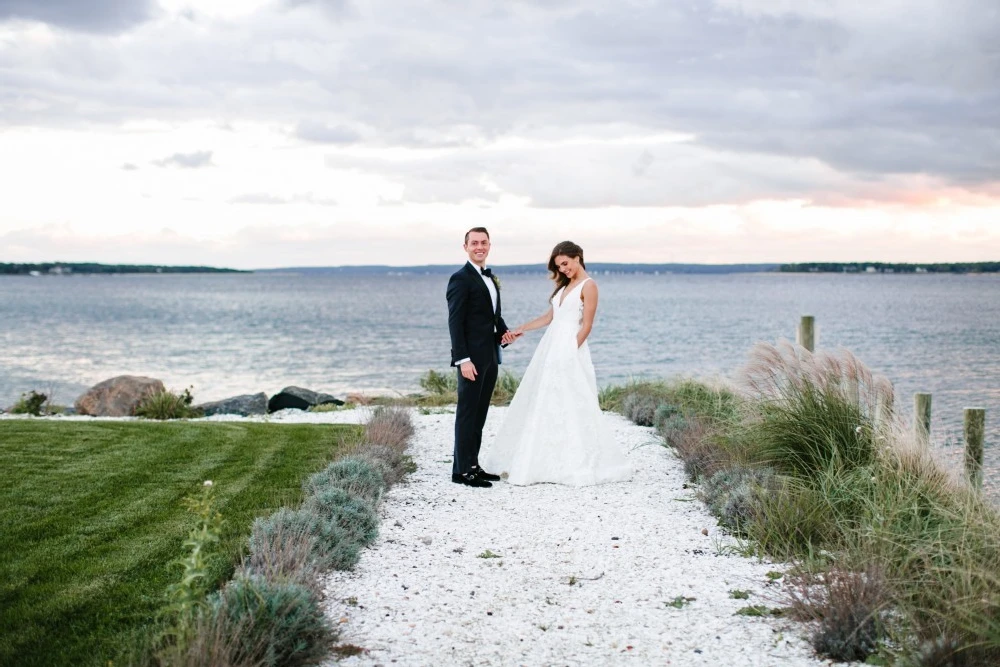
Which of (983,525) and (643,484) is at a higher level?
(983,525)

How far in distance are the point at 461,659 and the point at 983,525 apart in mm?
3308

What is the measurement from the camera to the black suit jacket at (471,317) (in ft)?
25.9

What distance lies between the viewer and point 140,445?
30.9 ft

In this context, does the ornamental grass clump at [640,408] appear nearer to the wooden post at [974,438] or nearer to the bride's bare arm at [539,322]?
the bride's bare arm at [539,322]

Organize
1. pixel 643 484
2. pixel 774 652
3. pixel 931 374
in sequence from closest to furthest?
pixel 774 652, pixel 643 484, pixel 931 374

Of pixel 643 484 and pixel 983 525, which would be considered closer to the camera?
pixel 983 525

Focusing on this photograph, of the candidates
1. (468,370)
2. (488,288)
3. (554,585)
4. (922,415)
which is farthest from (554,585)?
(922,415)

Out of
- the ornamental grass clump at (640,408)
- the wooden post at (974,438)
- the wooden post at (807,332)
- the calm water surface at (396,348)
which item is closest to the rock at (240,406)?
the calm water surface at (396,348)

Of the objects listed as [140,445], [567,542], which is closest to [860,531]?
[567,542]

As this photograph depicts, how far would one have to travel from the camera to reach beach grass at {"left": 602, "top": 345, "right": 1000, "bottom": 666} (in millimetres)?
4246

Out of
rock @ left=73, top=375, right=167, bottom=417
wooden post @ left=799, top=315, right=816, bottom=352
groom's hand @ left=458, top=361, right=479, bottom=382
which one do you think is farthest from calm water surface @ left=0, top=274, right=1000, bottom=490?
rock @ left=73, top=375, right=167, bottom=417

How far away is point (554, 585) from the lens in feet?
17.9

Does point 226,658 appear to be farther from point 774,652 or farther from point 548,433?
point 548,433

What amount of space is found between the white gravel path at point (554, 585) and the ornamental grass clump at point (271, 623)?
254mm
